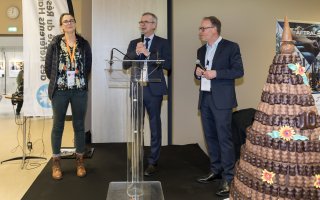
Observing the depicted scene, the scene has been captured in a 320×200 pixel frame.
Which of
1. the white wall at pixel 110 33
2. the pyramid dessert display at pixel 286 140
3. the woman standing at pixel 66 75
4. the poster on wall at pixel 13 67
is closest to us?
the pyramid dessert display at pixel 286 140

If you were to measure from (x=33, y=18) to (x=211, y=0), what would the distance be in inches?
94.8

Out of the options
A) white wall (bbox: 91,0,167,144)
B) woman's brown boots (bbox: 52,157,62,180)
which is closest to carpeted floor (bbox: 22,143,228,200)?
woman's brown boots (bbox: 52,157,62,180)

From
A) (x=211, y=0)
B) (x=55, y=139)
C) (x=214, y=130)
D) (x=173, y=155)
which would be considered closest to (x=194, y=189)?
(x=214, y=130)

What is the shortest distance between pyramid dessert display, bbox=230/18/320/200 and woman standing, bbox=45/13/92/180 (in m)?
2.03

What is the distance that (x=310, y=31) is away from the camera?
4648 millimetres

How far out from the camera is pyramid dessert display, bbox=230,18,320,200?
57.5 inches

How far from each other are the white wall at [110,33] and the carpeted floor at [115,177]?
2.13 feet

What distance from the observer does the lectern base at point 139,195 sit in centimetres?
263

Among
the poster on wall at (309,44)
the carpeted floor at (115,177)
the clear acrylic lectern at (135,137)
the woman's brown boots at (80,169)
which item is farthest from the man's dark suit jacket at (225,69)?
the poster on wall at (309,44)

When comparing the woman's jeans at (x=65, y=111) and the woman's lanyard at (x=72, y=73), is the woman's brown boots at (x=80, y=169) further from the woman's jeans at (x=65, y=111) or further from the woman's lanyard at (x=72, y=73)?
the woman's lanyard at (x=72, y=73)

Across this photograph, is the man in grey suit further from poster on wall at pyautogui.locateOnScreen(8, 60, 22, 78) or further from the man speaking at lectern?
poster on wall at pyautogui.locateOnScreen(8, 60, 22, 78)

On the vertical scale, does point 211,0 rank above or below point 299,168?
above

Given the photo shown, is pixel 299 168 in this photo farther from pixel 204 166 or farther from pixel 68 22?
pixel 68 22

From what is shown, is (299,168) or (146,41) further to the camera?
(146,41)
